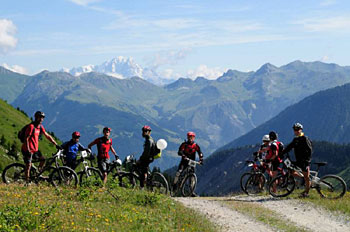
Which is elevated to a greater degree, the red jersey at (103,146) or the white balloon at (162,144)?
the white balloon at (162,144)

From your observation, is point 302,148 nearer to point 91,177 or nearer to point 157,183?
point 157,183

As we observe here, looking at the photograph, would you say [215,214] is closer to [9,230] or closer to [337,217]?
[337,217]

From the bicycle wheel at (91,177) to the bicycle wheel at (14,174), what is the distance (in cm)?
246

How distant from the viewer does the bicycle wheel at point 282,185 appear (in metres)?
19.7

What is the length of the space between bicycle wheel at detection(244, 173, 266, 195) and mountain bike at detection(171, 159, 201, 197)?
10.0 ft

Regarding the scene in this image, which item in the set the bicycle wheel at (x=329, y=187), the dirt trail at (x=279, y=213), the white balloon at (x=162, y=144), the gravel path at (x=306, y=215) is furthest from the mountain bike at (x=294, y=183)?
the white balloon at (x=162, y=144)

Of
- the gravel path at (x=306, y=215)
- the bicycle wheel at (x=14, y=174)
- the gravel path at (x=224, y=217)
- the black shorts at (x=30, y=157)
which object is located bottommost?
the gravel path at (x=224, y=217)

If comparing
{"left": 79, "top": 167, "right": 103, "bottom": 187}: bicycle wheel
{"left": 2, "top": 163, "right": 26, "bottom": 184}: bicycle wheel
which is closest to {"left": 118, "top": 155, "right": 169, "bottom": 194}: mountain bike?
{"left": 79, "top": 167, "right": 103, "bottom": 187}: bicycle wheel

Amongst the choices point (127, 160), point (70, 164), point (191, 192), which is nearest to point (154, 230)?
point (127, 160)

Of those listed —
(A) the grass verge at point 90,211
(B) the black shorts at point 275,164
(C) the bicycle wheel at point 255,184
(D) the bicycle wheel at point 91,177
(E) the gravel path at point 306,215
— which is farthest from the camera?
(C) the bicycle wheel at point 255,184

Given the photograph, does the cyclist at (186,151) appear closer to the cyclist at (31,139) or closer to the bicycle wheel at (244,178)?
the bicycle wheel at (244,178)

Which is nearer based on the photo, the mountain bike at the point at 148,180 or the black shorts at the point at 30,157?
the black shorts at the point at 30,157

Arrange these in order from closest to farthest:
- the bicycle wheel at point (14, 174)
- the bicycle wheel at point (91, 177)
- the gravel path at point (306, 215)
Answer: the gravel path at point (306, 215)
the bicycle wheel at point (91, 177)
the bicycle wheel at point (14, 174)

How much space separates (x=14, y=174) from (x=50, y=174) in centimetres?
165
